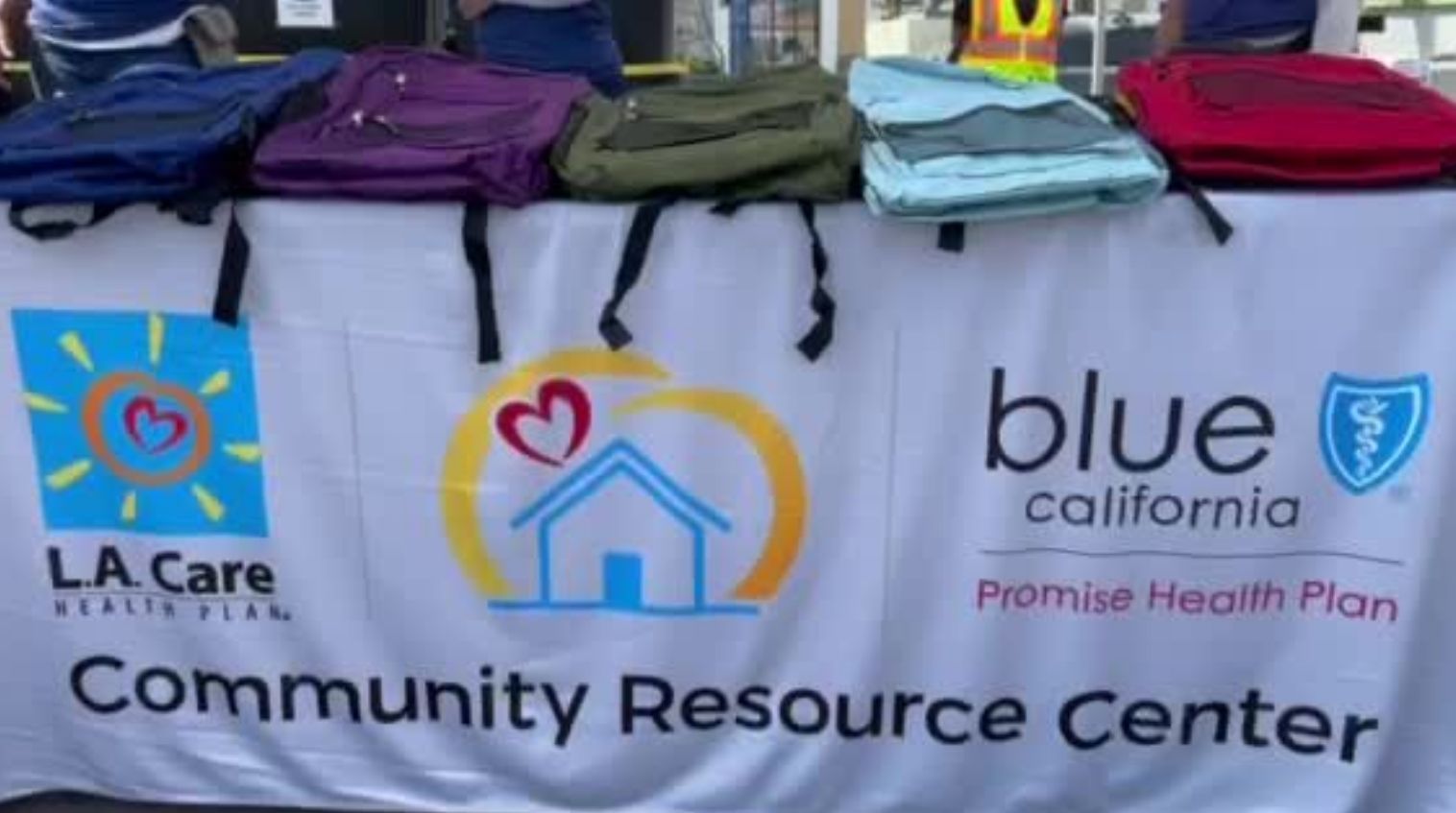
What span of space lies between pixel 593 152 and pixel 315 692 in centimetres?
97

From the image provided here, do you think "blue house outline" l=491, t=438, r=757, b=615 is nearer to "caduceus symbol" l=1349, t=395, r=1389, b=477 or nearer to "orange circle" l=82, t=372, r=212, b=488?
"orange circle" l=82, t=372, r=212, b=488

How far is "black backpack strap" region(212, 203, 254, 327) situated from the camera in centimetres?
205

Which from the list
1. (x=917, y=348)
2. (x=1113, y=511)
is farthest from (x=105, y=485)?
(x=1113, y=511)

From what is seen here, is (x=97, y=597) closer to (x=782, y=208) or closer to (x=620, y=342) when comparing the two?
(x=620, y=342)

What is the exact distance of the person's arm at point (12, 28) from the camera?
4375mm

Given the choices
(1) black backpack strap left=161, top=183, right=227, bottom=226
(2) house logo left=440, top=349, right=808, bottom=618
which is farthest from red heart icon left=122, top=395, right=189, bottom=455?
(2) house logo left=440, top=349, right=808, bottom=618

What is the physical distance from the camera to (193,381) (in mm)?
2127

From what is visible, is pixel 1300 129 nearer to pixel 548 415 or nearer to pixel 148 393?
pixel 548 415

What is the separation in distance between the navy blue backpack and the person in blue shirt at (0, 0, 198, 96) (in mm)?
498

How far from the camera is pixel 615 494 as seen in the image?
2139 millimetres

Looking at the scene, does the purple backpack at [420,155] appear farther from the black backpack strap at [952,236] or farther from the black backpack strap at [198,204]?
the black backpack strap at [952,236]

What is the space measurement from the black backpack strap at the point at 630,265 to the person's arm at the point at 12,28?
10.4 ft

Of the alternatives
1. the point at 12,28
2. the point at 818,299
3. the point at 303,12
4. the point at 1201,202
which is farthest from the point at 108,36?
the point at 303,12

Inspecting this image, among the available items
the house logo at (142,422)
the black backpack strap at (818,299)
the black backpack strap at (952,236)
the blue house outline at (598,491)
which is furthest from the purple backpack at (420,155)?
the black backpack strap at (952,236)
